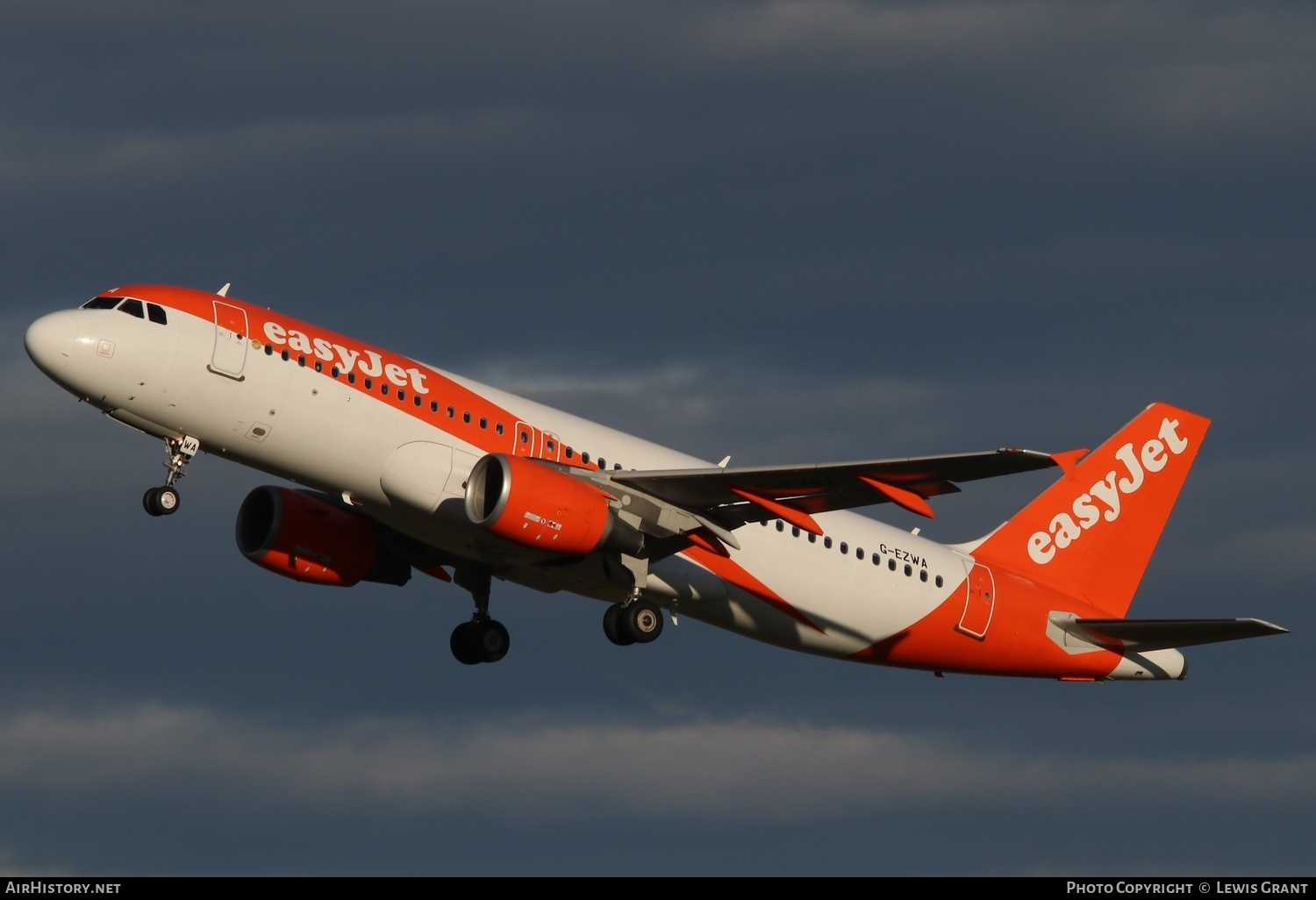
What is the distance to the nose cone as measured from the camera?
38312mm

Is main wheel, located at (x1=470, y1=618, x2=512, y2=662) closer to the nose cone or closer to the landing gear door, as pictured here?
the landing gear door

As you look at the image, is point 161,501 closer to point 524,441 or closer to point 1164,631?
point 524,441

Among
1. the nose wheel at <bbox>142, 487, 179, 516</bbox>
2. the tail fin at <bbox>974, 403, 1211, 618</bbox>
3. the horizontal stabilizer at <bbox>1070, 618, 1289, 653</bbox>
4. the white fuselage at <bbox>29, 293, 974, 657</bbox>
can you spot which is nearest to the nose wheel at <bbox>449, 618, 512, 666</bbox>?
the white fuselage at <bbox>29, 293, 974, 657</bbox>

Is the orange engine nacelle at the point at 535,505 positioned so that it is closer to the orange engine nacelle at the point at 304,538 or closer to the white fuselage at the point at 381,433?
the white fuselage at the point at 381,433

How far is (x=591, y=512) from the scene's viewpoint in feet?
134

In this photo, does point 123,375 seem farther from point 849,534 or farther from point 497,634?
point 849,534

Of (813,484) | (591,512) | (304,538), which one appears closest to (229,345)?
(304,538)

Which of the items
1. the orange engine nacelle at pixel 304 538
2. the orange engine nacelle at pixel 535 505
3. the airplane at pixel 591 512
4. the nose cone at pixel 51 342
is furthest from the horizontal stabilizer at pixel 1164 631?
the nose cone at pixel 51 342

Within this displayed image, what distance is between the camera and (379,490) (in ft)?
133

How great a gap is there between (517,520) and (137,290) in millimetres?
9326

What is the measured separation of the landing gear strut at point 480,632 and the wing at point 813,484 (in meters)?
6.49

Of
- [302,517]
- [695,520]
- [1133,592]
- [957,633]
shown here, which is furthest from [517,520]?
[1133,592]

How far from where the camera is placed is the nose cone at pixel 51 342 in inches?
1508

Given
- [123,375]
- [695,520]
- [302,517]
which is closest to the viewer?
[123,375]
